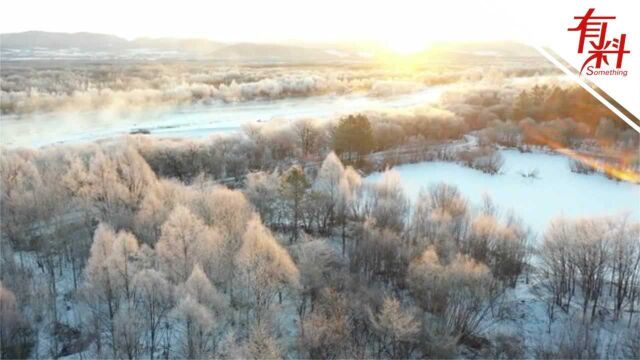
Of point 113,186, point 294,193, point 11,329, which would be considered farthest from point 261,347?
point 113,186

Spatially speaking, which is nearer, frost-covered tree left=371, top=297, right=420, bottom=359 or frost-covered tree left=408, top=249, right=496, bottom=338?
frost-covered tree left=371, top=297, right=420, bottom=359

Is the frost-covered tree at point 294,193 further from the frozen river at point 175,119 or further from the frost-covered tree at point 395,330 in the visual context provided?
the frozen river at point 175,119

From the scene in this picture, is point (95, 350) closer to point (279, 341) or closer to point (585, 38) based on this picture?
point (279, 341)

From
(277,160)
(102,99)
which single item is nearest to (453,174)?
(277,160)

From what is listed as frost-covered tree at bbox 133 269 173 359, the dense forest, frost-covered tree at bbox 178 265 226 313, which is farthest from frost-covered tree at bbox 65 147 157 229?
frost-covered tree at bbox 178 265 226 313

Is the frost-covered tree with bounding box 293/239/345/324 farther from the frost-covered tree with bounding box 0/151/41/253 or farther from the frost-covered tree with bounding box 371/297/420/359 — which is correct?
the frost-covered tree with bounding box 0/151/41/253

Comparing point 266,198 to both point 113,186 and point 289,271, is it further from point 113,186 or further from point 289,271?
point 289,271

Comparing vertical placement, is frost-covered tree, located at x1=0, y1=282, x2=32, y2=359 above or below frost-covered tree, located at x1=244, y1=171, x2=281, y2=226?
below
